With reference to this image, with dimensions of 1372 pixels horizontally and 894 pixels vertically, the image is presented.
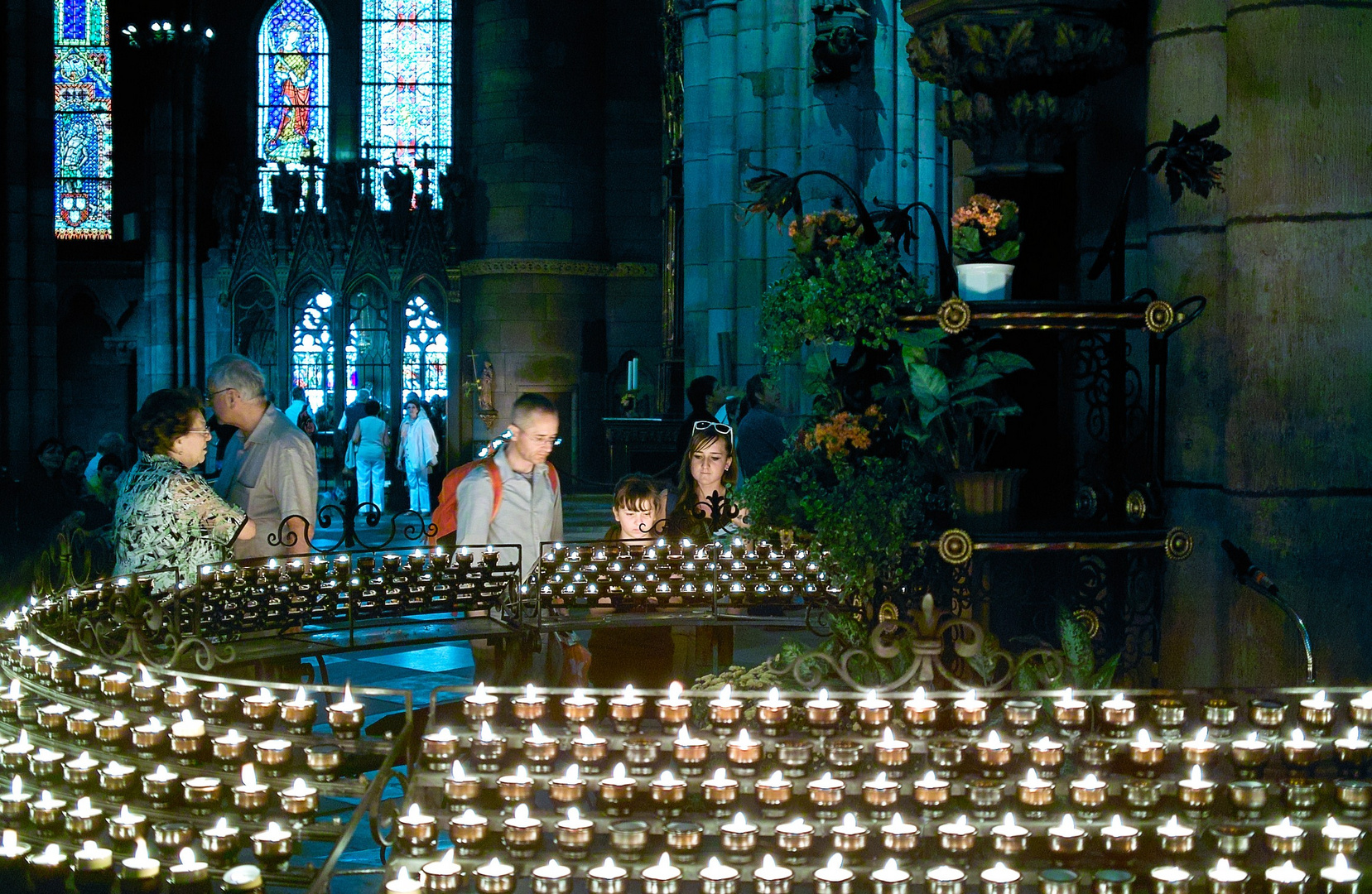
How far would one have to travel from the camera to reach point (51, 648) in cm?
418

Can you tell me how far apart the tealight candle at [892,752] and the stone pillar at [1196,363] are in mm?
2745

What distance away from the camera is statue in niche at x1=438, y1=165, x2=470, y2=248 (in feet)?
86.0

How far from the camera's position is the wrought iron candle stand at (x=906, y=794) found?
311cm

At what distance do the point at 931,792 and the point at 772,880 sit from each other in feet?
1.57

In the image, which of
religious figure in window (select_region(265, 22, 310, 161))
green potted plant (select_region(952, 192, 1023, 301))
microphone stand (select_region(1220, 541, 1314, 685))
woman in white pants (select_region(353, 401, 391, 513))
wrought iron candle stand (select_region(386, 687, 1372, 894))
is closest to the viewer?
wrought iron candle stand (select_region(386, 687, 1372, 894))

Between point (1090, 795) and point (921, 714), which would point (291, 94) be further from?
point (1090, 795)

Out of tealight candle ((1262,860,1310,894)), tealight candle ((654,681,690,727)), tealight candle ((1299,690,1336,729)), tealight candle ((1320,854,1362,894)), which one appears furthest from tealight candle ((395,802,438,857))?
tealight candle ((1299,690,1336,729))

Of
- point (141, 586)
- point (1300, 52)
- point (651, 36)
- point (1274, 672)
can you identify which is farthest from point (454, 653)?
point (651, 36)

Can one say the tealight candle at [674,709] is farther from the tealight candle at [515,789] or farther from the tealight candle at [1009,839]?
the tealight candle at [1009,839]

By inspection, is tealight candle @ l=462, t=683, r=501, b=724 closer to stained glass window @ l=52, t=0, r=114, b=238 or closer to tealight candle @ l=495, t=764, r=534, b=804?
tealight candle @ l=495, t=764, r=534, b=804

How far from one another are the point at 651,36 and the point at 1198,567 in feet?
71.8

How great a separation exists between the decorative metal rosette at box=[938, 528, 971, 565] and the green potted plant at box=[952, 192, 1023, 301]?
0.88 m

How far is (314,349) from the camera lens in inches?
1057

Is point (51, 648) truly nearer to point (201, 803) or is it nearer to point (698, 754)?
point (201, 803)
